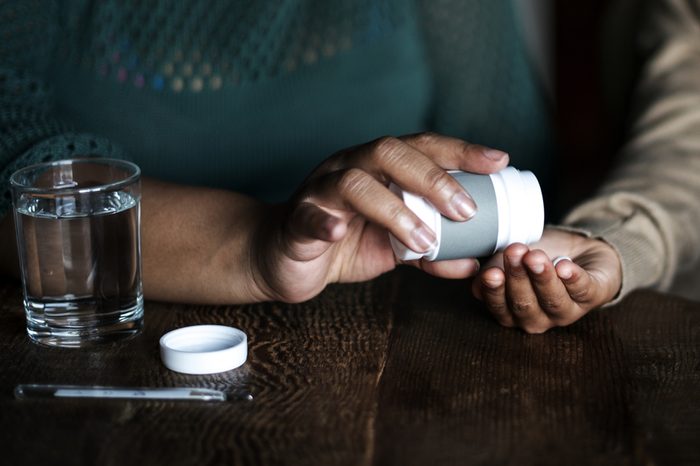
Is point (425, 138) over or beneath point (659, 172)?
over

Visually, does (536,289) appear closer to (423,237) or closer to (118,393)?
(423,237)

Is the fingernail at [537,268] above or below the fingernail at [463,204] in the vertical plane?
below

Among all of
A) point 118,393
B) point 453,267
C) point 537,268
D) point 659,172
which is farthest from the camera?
point 659,172

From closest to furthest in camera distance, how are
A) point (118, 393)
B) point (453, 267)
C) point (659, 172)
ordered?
point (118, 393), point (453, 267), point (659, 172)

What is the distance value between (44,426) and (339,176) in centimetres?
32

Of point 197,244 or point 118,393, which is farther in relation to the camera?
point 197,244

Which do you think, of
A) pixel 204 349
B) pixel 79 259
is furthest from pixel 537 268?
pixel 79 259

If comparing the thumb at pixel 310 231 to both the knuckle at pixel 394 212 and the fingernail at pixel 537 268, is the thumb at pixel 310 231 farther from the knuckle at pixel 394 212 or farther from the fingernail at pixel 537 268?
the fingernail at pixel 537 268

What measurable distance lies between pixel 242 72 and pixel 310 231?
0.59m

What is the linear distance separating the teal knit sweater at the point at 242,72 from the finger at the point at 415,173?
0.53m

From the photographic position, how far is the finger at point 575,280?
30.8 inches

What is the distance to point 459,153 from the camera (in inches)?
30.8

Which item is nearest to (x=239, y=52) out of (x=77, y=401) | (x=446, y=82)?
(x=446, y=82)

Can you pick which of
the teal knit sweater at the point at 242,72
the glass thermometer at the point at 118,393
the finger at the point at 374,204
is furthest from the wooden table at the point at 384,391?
the teal knit sweater at the point at 242,72
